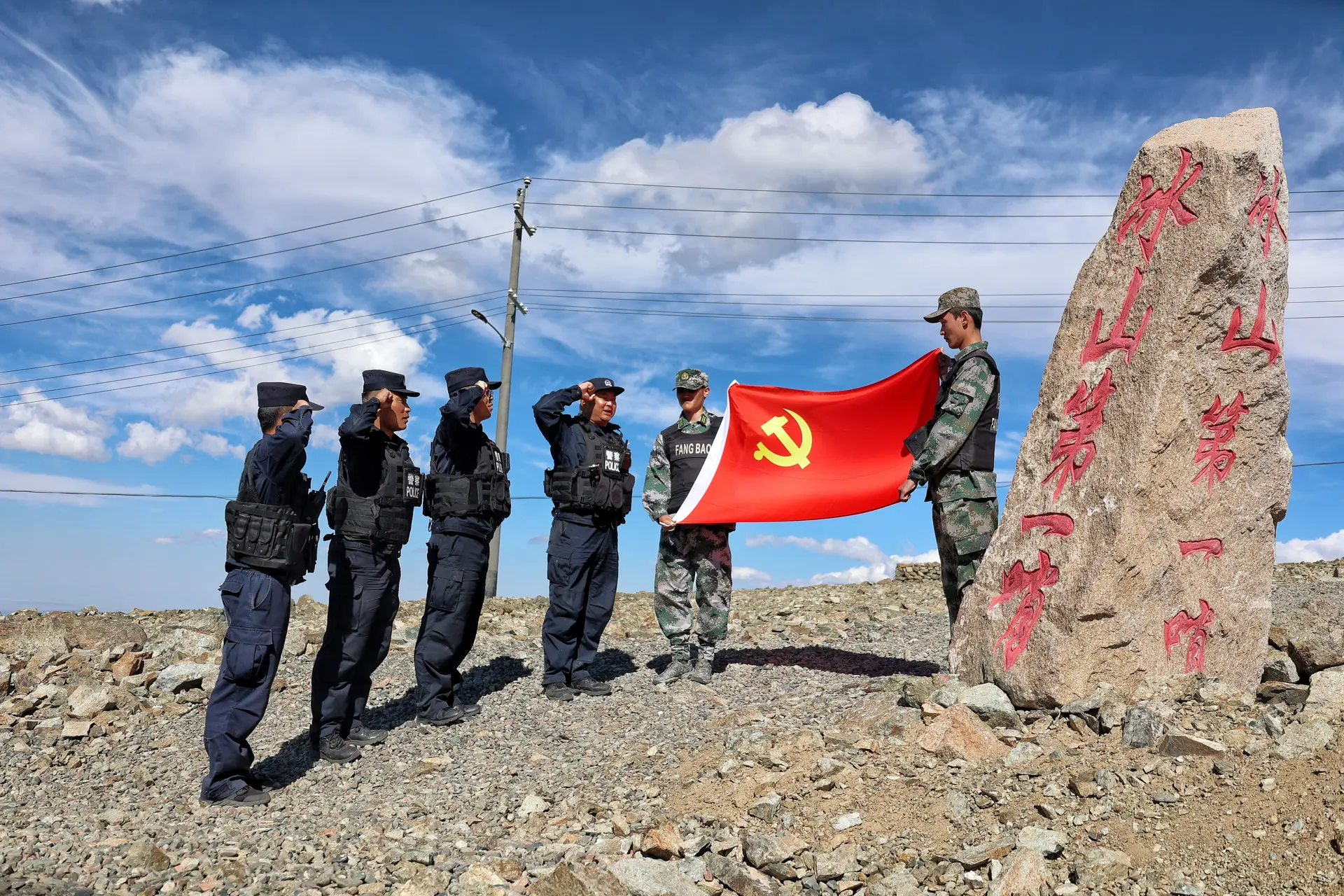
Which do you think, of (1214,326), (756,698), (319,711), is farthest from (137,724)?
(1214,326)

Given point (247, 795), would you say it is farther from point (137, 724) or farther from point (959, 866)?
point (959, 866)

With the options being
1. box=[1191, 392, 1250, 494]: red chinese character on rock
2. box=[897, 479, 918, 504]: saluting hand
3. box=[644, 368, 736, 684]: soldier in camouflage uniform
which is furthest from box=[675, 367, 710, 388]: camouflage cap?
box=[1191, 392, 1250, 494]: red chinese character on rock

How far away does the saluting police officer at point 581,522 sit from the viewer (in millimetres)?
7387

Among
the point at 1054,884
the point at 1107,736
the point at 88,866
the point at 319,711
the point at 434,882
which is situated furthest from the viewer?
the point at 319,711

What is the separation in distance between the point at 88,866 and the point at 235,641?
4.29 feet

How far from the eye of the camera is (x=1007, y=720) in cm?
564

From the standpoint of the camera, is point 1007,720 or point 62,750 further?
point 62,750

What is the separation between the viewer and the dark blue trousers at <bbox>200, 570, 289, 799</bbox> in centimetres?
559

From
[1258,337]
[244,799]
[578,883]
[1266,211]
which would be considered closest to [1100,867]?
[578,883]

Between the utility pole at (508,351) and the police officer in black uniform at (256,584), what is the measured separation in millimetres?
10131

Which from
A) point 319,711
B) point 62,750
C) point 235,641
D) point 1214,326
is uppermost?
point 1214,326

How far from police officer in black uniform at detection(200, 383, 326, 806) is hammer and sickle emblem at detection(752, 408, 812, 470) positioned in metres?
3.67

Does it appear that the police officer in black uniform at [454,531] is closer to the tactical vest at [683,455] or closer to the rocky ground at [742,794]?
the rocky ground at [742,794]

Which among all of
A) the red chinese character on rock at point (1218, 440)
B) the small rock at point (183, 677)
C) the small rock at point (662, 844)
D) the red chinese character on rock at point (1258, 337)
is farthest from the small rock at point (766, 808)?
the small rock at point (183, 677)
